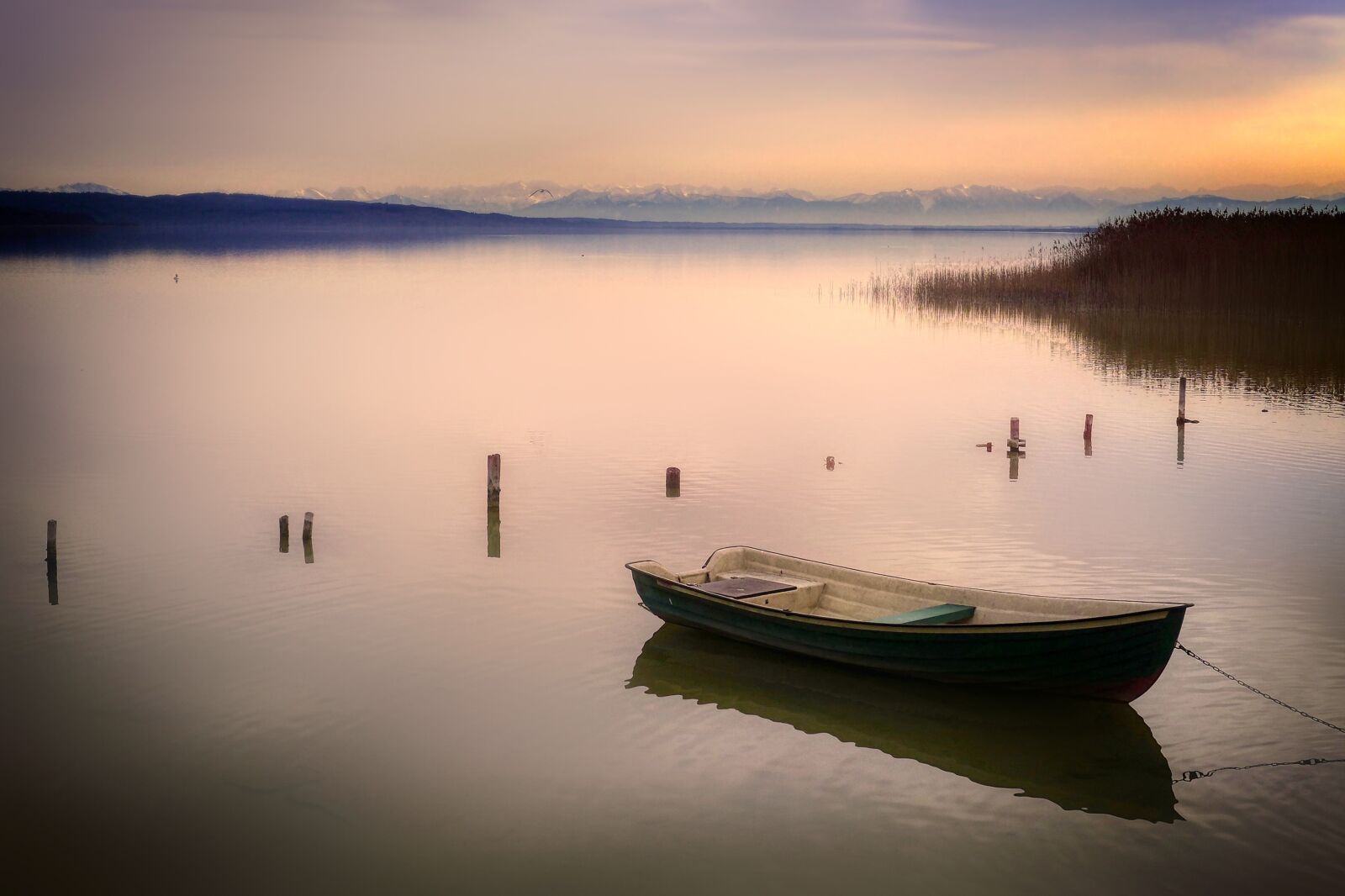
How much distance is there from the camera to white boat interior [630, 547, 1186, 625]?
45.2 feet

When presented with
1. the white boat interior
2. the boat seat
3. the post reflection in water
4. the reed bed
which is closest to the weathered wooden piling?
the post reflection in water

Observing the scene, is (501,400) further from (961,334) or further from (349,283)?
(349,283)

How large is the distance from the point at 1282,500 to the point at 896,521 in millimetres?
6755

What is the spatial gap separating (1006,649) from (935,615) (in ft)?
3.51

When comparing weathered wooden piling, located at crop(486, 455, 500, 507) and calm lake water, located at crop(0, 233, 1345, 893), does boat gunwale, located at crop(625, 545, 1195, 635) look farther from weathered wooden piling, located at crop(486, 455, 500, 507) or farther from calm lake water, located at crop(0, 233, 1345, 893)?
weathered wooden piling, located at crop(486, 455, 500, 507)

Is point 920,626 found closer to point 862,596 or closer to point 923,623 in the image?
point 923,623

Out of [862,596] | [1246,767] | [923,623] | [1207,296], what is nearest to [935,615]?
[923,623]

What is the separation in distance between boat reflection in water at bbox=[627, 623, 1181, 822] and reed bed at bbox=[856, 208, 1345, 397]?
2350 centimetres

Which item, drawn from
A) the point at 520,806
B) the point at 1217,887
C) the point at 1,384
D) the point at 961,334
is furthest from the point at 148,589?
the point at 961,334

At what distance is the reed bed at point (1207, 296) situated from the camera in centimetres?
3844

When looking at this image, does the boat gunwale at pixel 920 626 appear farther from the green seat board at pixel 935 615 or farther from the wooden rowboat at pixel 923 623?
the green seat board at pixel 935 615

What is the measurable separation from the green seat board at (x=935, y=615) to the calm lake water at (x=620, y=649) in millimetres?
721

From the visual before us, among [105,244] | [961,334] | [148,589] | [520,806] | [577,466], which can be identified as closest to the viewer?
[520,806]

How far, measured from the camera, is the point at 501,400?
115 feet
